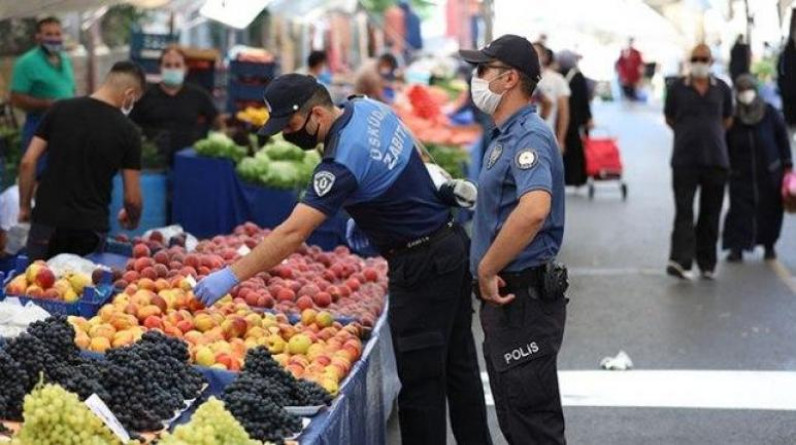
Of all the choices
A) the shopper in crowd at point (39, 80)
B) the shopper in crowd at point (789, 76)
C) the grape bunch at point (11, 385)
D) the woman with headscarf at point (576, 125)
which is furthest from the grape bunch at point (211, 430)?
the woman with headscarf at point (576, 125)

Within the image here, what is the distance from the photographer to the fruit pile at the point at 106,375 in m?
5.79

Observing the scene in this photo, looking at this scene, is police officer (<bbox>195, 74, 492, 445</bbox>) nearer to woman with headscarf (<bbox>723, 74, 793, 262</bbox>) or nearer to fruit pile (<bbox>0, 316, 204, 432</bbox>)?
fruit pile (<bbox>0, 316, 204, 432</bbox>)

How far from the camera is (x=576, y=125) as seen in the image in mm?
19453

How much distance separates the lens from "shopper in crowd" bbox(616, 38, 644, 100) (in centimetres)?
4828

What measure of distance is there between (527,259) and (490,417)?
3044 mm

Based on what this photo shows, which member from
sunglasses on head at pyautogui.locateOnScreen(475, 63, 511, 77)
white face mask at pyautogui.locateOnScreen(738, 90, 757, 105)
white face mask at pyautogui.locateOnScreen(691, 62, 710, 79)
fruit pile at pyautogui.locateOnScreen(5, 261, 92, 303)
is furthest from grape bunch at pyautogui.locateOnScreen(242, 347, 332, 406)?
white face mask at pyautogui.locateOnScreen(738, 90, 757, 105)

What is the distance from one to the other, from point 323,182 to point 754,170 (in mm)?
9717

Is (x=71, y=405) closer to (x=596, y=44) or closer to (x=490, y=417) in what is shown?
(x=490, y=417)

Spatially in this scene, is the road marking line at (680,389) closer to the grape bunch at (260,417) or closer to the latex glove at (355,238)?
the latex glove at (355,238)

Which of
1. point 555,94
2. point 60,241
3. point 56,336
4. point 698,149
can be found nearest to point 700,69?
point 698,149

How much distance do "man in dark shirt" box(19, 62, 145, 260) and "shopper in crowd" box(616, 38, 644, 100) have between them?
3933cm

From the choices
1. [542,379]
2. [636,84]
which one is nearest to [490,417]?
[542,379]

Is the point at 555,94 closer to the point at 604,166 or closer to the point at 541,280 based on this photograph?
the point at 604,166

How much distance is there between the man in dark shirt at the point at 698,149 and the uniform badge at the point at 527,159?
7.75 m
